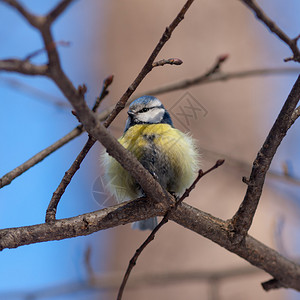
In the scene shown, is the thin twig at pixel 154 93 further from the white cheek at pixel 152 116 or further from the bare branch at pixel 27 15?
the bare branch at pixel 27 15

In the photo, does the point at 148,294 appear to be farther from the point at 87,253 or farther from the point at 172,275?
the point at 87,253

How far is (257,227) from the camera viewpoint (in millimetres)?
3992

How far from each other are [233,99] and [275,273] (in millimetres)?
2647

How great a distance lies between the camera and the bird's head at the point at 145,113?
2.51 metres

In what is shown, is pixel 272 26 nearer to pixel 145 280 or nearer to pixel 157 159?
pixel 157 159

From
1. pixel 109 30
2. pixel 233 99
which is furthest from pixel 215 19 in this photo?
pixel 109 30

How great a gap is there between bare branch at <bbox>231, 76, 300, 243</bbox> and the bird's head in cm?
86

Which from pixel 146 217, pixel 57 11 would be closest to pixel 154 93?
pixel 146 217

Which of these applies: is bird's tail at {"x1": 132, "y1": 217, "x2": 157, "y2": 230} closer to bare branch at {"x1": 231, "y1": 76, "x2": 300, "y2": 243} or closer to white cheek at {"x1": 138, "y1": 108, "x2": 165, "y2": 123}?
white cheek at {"x1": 138, "y1": 108, "x2": 165, "y2": 123}

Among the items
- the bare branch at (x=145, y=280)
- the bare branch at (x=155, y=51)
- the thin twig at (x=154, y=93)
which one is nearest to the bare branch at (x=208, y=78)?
the thin twig at (x=154, y=93)

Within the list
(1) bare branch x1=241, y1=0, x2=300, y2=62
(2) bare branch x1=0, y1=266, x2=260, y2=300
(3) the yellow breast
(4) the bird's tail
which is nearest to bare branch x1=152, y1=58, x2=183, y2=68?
(1) bare branch x1=241, y1=0, x2=300, y2=62

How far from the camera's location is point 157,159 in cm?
215

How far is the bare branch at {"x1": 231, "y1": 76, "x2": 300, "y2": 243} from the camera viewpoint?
1554 mm

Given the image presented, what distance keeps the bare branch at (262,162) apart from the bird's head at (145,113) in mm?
861
